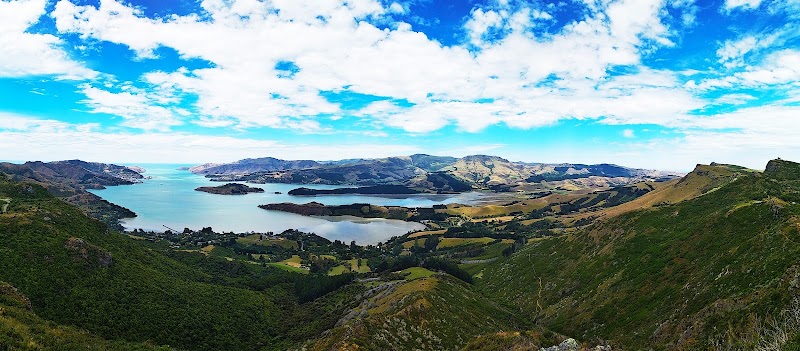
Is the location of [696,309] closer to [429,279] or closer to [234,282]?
[429,279]

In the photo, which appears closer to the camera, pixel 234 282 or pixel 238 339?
pixel 238 339

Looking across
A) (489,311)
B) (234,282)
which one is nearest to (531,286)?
(489,311)

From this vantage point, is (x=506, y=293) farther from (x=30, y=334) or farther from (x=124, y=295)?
(x=30, y=334)

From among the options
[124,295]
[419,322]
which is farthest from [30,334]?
[419,322]

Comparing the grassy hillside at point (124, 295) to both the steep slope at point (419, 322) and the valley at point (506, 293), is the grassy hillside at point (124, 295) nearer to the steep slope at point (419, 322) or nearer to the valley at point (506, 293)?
the valley at point (506, 293)

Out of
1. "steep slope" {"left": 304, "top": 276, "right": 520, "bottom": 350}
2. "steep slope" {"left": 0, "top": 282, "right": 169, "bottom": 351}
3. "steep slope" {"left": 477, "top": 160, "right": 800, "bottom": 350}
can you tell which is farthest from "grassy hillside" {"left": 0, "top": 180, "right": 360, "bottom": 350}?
"steep slope" {"left": 477, "top": 160, "right": 800, "bottom": 350}

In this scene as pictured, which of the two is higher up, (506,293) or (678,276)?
(678,276)
